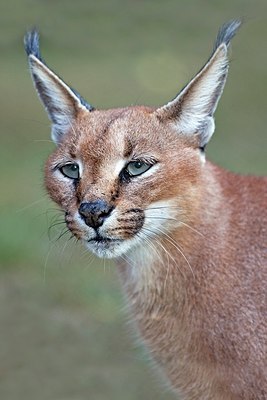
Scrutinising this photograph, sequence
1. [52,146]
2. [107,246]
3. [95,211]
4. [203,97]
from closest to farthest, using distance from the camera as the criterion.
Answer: [95,211]
[107,246]
[203,97]
[52,146]

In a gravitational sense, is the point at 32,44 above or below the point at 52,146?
above

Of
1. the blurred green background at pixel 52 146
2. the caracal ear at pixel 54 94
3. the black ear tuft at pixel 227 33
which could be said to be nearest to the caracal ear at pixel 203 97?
the black ear tuft at pixel 227 33

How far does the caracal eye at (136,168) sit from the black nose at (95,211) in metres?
0.24

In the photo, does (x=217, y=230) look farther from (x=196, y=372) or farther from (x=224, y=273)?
(x=196, y=372)

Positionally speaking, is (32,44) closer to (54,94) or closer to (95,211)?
(54,94)

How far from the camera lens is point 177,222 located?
17.7ft

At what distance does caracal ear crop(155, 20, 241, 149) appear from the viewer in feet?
17.2

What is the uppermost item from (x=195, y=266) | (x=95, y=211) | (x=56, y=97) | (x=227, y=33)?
(x=227, y=33)

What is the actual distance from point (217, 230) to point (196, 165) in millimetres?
365

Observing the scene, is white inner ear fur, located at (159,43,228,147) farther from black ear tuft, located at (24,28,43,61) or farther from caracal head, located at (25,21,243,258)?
black ear tuft, located at (24,28,43,61)

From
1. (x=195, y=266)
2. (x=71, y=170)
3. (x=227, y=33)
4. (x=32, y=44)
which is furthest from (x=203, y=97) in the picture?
(x=32, y=44)

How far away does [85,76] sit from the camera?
17.2 m

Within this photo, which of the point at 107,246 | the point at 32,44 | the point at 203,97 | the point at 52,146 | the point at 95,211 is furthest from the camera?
the point at 52,146

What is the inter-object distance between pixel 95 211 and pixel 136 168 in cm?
33
